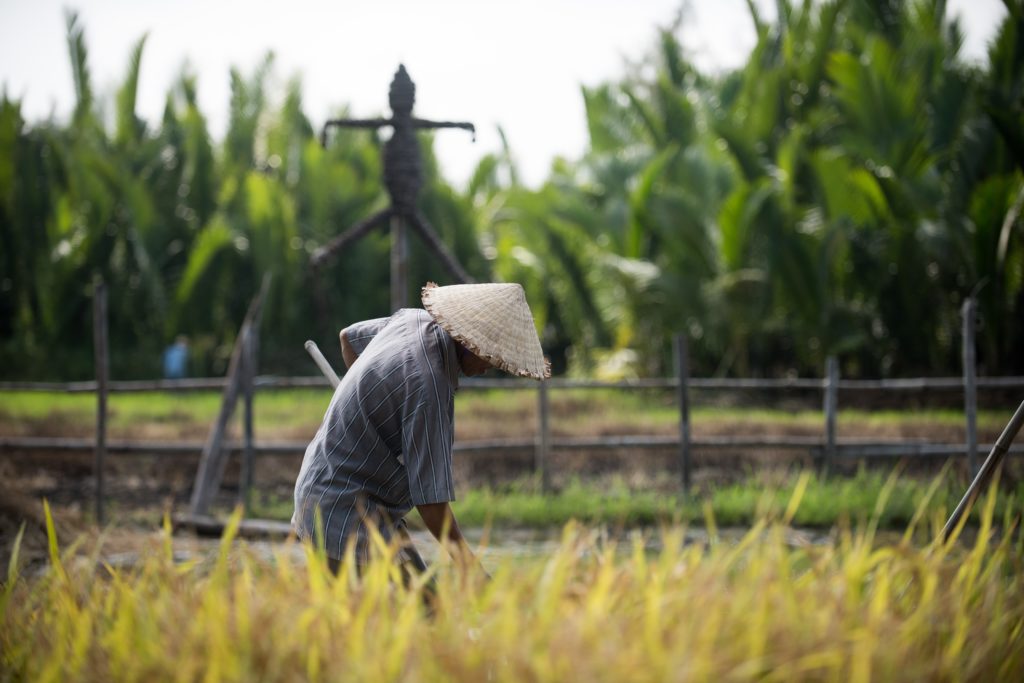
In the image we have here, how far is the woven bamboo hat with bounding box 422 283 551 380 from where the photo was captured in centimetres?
250

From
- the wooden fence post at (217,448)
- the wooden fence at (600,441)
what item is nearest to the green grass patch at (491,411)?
the wooden fence at (600,441)

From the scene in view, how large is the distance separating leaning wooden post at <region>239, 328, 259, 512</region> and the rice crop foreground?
412 cm

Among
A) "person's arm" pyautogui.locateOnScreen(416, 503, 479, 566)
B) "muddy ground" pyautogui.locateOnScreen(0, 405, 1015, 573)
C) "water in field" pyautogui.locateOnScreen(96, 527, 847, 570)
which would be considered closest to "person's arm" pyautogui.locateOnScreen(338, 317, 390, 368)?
"person's arm" pyautogui.locateOnScreen(416, 503, 479, 566)

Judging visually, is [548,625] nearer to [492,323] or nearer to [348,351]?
[492,323]

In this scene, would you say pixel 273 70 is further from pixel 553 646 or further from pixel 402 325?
pixel 553 646

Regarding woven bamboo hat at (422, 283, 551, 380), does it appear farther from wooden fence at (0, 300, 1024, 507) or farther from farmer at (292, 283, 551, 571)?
wooden fence at (0, 300, 1024, 507)

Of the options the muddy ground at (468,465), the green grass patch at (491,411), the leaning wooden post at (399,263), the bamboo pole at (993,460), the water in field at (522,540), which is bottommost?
the water in field at (522,540)

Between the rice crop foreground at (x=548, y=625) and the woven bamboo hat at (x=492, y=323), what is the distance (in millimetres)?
Answer: 525

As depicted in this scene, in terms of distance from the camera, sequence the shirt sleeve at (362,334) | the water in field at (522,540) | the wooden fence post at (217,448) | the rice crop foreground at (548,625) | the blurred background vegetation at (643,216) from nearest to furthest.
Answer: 1. the rice crop foreground at (548,625)
2. the shirt sleeve at (362,334)
3. the water in field at (522,540)
4. the wooden fence post at (217,448)
5. the blurred background vegetation at (643,216)

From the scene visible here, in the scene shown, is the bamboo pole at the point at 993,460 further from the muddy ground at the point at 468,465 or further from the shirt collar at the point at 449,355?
the muddy ground at the point at 468,465

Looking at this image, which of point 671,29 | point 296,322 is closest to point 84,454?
point 296,322

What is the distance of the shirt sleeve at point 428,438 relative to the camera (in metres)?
2.40

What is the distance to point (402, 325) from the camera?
2668 millimetres

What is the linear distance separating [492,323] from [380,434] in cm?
39
